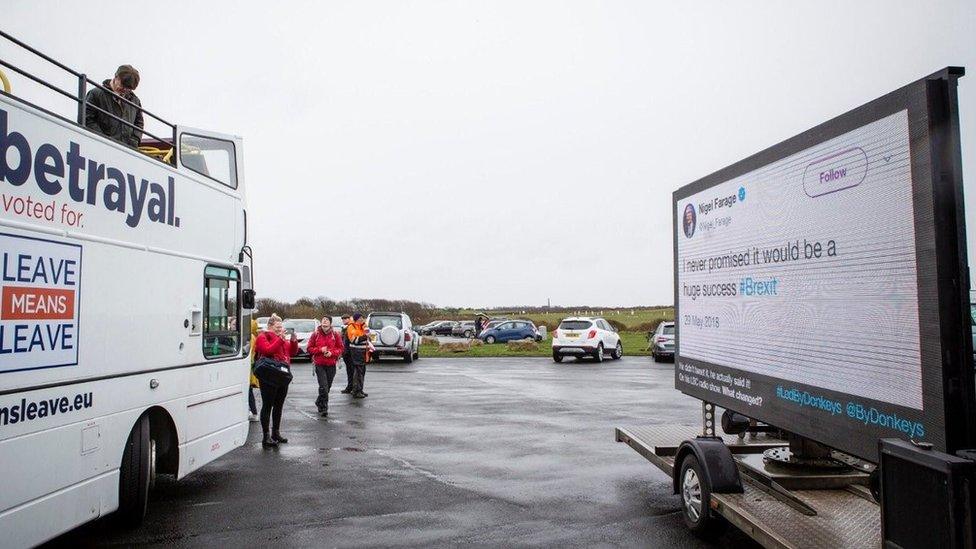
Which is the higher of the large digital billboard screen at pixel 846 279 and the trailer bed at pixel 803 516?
the large digital billboard screen at pixel 846 279

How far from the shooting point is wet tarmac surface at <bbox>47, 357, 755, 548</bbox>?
18.7ft

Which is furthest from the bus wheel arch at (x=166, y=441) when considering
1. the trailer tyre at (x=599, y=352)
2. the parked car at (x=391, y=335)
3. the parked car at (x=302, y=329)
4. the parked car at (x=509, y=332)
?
the parked car at (x=509, y=332)

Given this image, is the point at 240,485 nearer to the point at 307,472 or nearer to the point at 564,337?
the point at 307,472

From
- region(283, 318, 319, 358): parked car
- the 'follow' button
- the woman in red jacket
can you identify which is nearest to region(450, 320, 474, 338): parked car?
region(283, 318, 319, 358): parked car

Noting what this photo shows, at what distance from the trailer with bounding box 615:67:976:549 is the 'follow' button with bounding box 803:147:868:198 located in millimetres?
12

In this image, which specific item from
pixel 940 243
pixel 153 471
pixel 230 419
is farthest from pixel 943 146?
pixel 230 419

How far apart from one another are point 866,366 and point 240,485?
6.26 metres

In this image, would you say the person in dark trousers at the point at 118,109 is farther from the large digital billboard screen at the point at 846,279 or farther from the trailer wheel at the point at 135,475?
the large digital billboard screen at the point at 846,279

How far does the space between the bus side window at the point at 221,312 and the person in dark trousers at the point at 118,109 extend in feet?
5.25

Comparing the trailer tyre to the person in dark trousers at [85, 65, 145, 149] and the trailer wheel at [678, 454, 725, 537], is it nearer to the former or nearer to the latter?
the trailer wheel at [678, 454, 725, 537]

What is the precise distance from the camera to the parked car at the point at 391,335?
24.4 meters

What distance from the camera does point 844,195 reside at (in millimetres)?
4246

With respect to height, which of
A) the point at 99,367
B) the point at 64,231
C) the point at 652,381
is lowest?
the point at 652,381

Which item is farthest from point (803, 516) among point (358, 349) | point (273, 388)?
point (358, 349)
